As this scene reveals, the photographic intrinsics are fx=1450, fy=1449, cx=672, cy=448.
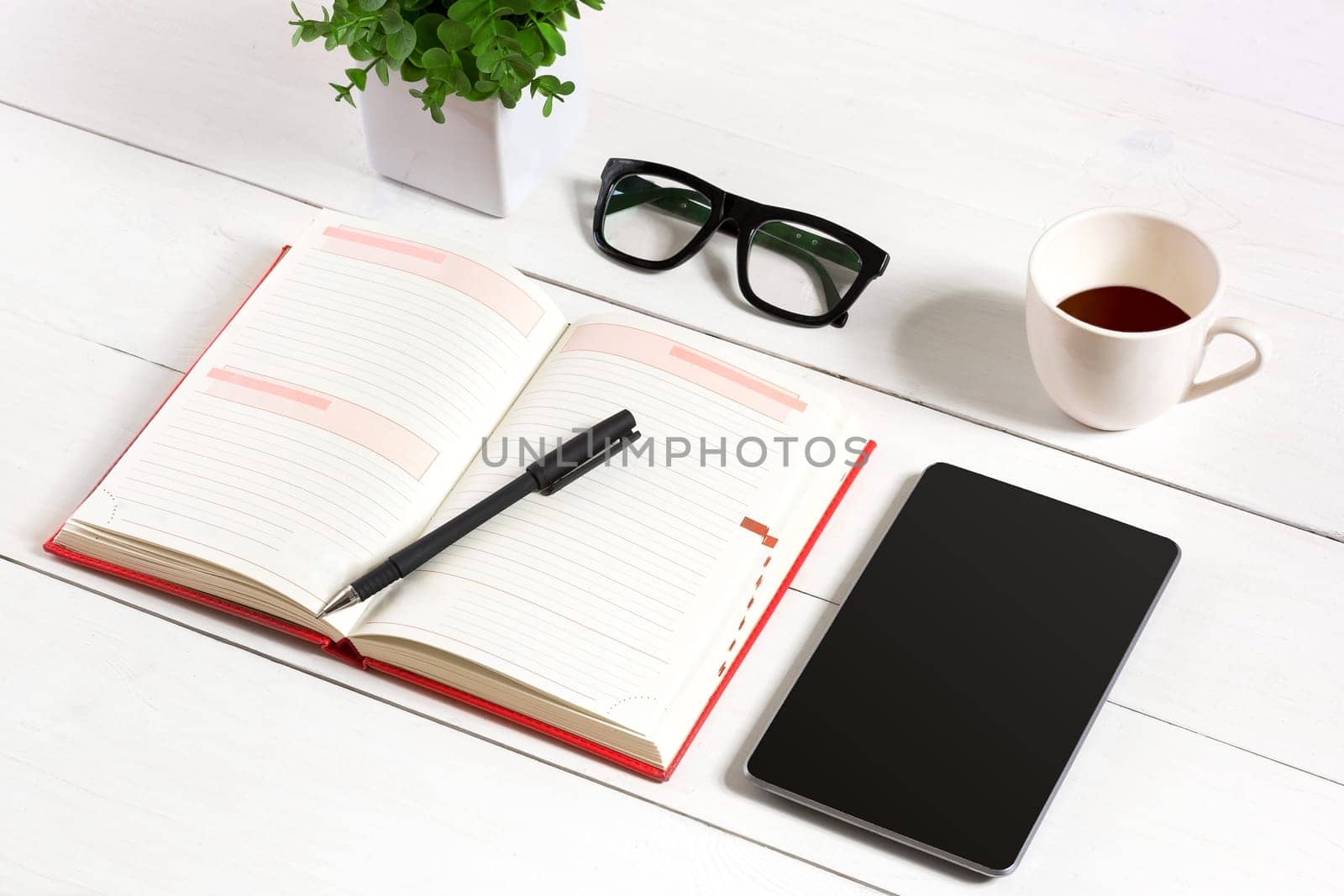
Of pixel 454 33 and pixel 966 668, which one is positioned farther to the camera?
pixel 454 33

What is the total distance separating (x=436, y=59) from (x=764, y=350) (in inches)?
12.8

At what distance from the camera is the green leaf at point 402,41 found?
3.43 feet

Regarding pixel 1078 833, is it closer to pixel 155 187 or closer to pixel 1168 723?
pixel 1168 723

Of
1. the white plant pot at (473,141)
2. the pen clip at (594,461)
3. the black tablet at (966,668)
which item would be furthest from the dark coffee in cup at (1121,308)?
the white plant pot at (473,141)

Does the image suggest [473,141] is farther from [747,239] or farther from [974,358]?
[974,358]

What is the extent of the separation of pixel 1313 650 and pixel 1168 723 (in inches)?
4.7

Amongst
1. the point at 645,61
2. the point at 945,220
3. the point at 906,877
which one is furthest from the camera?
the point at 645,61

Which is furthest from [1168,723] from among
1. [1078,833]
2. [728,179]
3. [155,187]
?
[155,187]

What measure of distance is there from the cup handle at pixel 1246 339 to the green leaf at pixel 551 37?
0.51 meters

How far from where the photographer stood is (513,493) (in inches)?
37.2

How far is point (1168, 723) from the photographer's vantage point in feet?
3.02

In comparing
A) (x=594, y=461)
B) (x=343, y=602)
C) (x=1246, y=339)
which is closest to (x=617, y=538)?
(x=594, y=461)

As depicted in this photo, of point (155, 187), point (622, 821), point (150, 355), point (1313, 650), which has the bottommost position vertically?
point (622, 821)

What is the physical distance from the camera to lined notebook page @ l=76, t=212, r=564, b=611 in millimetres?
936
